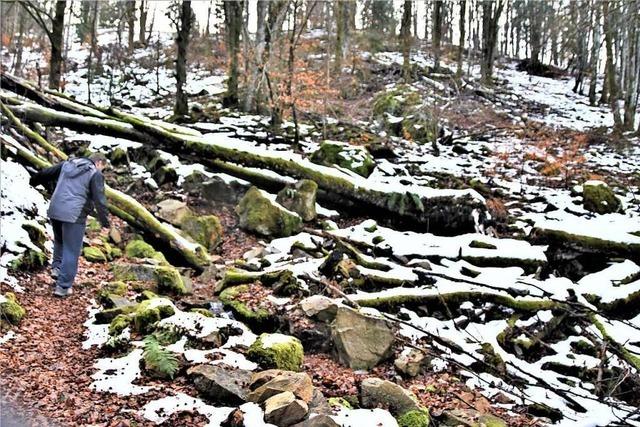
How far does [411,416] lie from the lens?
4305 millimetres

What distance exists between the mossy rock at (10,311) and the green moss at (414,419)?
3752 millimetres

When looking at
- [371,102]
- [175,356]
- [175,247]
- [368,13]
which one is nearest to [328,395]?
[175,356]

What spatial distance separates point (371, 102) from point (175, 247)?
50.2 feet

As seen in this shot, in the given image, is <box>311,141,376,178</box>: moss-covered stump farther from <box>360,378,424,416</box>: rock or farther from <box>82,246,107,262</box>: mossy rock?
<box>360,378,424,416</box>: rock

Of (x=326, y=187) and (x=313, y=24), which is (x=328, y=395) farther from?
(x=313, y=24)

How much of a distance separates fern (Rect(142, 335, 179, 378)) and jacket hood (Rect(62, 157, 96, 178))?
2604mm

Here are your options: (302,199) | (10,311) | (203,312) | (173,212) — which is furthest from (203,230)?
(10,311)

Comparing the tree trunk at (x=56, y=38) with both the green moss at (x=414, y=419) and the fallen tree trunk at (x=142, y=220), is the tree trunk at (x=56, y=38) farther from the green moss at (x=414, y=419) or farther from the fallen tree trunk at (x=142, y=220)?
the green moss at (x=414, y=419)

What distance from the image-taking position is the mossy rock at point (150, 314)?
520 centimetres

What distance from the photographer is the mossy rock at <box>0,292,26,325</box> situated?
16.3ft

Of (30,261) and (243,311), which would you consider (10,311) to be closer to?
(30,261)

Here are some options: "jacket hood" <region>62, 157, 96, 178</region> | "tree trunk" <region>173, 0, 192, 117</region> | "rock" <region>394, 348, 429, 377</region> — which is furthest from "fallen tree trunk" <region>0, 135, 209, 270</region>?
"tree trunk" <region>173, 0, 192, 117</region>

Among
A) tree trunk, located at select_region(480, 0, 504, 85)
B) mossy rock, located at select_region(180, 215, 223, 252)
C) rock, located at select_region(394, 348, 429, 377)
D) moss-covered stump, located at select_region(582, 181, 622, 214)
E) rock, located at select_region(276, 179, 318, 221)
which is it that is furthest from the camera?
tree trunk, located at select_region(480, 0, 504, 85)

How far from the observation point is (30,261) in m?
6.26
